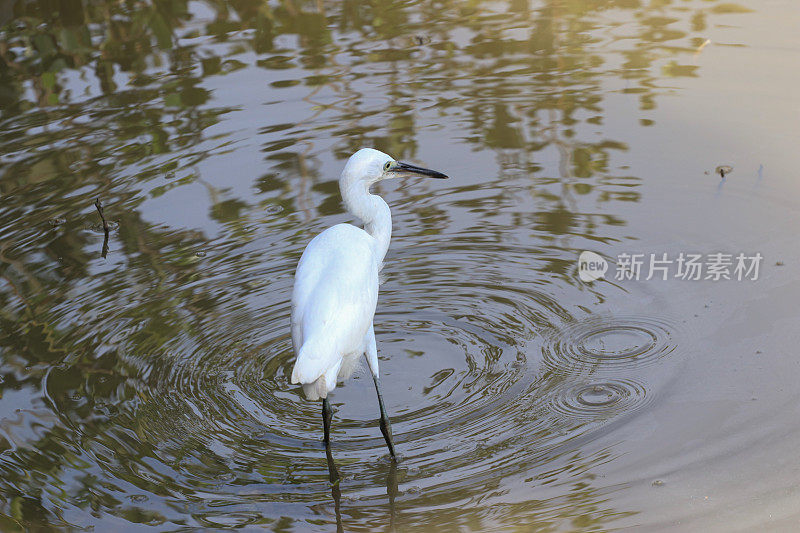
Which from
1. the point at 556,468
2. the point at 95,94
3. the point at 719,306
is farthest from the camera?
the point at 95,94

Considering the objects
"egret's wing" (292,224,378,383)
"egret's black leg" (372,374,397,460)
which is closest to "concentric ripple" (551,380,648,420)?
"egret's black leg" (372,374,397,460)

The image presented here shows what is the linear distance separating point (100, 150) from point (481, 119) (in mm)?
2911

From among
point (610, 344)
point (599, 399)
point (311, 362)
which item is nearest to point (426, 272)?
point (610, 344)

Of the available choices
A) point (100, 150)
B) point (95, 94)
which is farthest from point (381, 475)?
point (95, 94)

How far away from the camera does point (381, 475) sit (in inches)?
158

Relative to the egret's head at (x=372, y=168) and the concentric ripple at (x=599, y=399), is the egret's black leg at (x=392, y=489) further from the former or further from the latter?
the egret's head at (x=372, y=168)

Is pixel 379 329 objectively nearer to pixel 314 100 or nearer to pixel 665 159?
pixel 665 159

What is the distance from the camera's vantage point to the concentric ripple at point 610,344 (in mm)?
4551

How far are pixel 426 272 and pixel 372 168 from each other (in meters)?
1.08

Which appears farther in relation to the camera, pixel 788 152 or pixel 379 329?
pixel 788 152

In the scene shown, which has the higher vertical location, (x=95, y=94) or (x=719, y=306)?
(x=95, y=94)

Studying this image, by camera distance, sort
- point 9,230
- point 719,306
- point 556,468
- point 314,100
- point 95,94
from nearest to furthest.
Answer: point 556,468
point 719,306
point 9,230
point 314,100
point 95,94

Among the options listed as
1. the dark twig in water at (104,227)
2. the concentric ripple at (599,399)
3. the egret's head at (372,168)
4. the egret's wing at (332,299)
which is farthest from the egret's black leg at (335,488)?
the dark twig in water at (104,227)

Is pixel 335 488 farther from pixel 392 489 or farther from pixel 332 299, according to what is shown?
pixel 332 299
